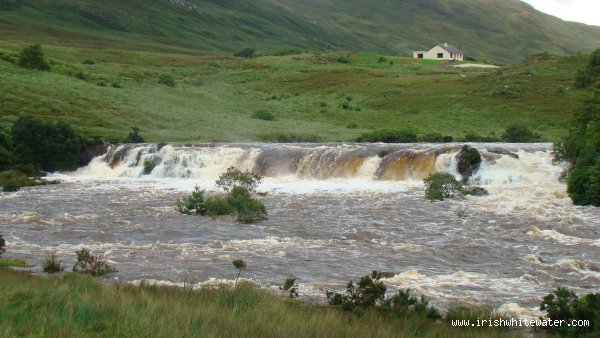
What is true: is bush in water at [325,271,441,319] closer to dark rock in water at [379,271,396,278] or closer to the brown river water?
the brown river water

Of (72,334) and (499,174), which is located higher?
(499,174)

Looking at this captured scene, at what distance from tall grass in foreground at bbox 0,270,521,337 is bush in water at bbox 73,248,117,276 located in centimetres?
290

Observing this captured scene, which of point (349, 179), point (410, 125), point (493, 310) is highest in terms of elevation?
point (410, 125)

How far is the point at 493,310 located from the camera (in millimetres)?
13539

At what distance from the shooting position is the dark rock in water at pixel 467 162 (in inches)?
1430

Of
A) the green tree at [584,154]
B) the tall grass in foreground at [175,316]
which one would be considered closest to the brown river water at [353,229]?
the green tree at [584,154]

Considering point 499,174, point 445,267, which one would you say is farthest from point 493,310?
point 499,174

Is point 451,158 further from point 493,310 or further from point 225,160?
point 493,310

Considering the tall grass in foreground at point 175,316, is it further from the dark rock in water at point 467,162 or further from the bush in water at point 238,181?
the dark rock in water at point 467,162

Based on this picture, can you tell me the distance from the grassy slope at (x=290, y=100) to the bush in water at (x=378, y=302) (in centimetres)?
4210

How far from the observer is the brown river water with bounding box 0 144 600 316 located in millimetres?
16797

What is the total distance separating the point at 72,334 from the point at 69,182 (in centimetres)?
3215

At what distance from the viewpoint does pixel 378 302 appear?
13.7 m

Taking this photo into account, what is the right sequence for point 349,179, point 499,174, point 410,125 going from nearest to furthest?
point 499,174 → point 349,179 → point 410,125
